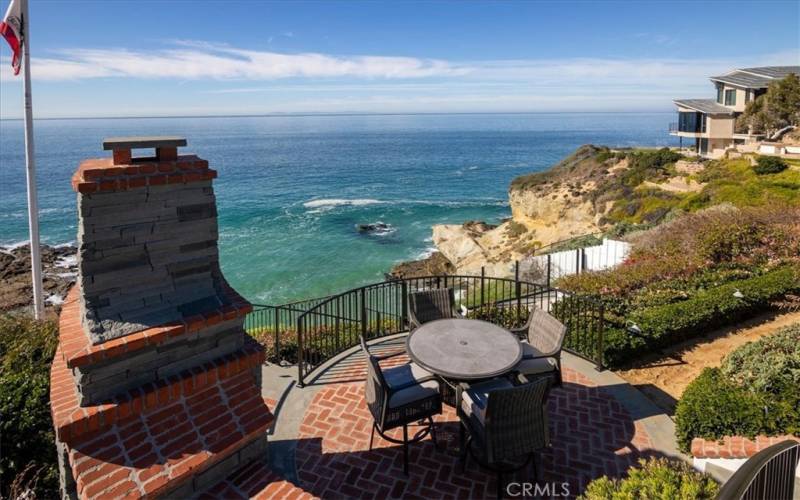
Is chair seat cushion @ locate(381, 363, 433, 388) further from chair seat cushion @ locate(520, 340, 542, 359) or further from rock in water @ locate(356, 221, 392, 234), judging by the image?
rock in water @ locate(356, 221, 392, 234)

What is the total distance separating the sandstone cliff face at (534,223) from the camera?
32.0 m

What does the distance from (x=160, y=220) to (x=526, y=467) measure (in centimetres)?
411

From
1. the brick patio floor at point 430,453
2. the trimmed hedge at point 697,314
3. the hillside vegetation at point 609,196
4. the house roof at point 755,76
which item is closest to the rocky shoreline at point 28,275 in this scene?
the brick patio floor at point 430,453

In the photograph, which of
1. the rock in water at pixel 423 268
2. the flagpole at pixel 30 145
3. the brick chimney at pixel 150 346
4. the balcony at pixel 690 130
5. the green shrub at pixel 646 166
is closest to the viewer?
the brick chimney at pixel 150 346

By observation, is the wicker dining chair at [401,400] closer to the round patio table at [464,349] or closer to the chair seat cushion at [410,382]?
the chair seat cushion at [410,382]

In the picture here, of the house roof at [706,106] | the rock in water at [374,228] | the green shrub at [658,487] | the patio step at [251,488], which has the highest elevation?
the house roof at [706,106]

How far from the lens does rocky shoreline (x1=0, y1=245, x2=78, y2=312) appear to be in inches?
891

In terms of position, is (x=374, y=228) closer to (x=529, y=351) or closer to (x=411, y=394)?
(x=529, y=351)

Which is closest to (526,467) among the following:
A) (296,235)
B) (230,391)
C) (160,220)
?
(230,391)

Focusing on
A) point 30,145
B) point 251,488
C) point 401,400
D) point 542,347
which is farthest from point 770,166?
point 30,145

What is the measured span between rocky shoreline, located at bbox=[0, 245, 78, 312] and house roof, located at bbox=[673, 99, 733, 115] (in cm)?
5156

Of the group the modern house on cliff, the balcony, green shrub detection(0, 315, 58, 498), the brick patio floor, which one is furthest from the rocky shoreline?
the balcony

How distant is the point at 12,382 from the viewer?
5.07 m

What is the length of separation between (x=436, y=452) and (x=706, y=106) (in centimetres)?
5385
